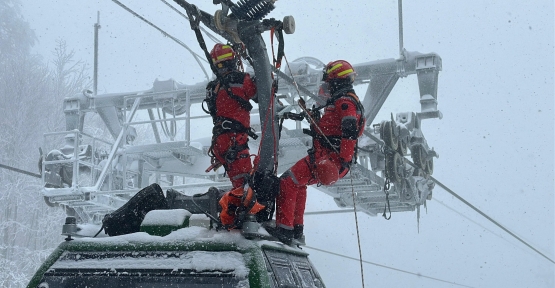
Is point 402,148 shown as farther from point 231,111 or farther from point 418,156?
point 231,111

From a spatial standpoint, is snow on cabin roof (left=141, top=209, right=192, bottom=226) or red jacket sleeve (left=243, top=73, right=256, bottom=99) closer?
snow on cabin roof (left=141, top=209, right=192, bottom=226)

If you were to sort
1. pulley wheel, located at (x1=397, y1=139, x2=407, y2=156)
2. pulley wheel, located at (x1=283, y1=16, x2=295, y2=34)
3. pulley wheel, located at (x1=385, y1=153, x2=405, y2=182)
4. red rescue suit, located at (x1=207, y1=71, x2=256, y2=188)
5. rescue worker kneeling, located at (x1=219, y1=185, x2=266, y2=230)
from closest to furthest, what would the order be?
1. rescue worker kneeling, located at (x1=219, y1=185, x2=266, y2=230)
2. pulley wheel, located at (x1=283, y1=16, x2=295, y2=34)
3. red rescue suit, located at (x1=207, y1=71, x2=256, y2=188)
4. pulley wheel, located at (x1=385, y1=153, x2=405, y2=182)
5. pulley wheel, located at (x1=397, y1=139, x2=407, y2=156)

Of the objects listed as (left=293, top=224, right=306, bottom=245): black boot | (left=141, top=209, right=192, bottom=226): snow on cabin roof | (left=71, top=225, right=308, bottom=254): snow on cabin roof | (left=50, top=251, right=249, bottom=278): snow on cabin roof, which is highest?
(left=141, top=209, right=192, bottom=226): snow on cabin roof

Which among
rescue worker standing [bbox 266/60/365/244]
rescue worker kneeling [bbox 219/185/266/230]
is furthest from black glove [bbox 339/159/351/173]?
rescue worker kneeling [bbox 219/185/266/230]

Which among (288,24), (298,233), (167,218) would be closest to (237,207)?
(167,218)

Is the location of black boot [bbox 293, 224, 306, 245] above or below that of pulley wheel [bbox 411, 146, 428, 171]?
below

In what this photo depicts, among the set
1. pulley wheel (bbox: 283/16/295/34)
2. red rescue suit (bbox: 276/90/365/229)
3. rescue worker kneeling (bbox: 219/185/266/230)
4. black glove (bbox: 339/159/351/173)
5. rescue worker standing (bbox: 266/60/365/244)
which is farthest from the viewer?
black glove (bbox: 339/159/351/173)

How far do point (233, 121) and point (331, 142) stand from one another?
84cm

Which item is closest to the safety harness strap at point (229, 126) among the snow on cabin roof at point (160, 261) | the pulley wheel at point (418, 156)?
the snow on cabin roof at point (160, 261)

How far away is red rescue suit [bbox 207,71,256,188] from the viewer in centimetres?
518

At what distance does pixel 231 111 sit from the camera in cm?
532

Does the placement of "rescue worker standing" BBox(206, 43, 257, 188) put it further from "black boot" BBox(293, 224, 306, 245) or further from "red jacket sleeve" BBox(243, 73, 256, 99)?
"black boot" BBox(293, 224, 306, 245)

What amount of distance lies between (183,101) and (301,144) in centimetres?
260

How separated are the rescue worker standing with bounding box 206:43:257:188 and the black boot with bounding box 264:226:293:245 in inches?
32.2
